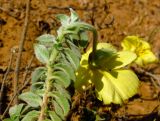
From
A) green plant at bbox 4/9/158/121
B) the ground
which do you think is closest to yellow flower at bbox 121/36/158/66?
the ground

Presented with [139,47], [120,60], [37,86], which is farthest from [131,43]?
[37,86]

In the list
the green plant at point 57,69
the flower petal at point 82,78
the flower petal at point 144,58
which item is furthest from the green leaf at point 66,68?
the flower petal at point 144,58

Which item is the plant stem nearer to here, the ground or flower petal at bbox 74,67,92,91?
flower petal at bbox 74,67,92,91

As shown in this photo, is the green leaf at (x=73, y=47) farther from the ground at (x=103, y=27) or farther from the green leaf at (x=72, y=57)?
the ground at (x=103, y=27)

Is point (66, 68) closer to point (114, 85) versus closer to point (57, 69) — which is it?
point (57, 69)

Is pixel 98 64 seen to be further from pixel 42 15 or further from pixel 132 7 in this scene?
pixel 132 7

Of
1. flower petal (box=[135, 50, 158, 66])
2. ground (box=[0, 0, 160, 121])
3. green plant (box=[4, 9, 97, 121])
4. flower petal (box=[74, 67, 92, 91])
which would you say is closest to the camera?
green plant (box=[4, 9, 97, 121])
